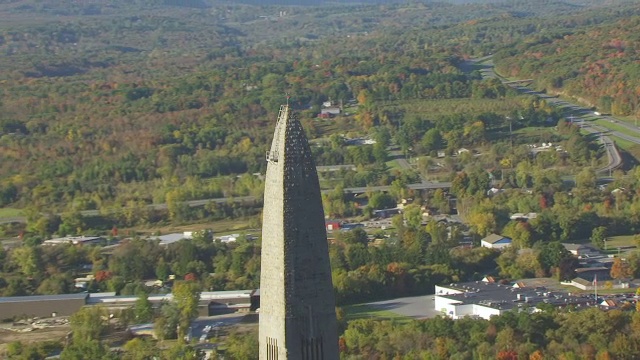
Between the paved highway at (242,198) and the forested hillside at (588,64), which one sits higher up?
the paved highway at (242,198)

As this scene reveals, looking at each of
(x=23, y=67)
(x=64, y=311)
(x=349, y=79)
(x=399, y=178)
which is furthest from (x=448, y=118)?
(x=23, y=67)

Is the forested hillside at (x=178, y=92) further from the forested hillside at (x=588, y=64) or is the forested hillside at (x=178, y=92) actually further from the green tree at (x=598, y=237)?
the green tree at (x=598, y=237)

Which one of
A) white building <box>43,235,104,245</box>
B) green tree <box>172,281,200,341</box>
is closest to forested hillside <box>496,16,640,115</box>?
white building <box>43,235,104,245</box>

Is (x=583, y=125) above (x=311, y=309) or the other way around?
the other way around

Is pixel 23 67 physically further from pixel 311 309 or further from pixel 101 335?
pixel 311 309

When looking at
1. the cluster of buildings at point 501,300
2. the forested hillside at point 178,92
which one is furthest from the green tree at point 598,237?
the forested hillside at point 178,92

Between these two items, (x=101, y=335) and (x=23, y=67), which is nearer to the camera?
(x=101, y=335)
